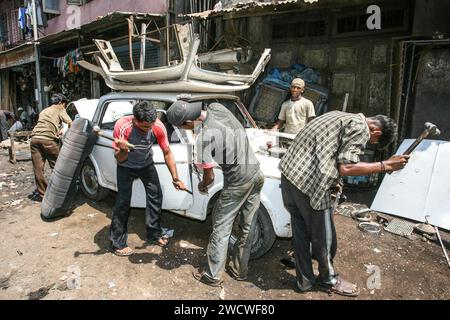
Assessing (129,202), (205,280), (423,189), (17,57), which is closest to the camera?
(205,280)

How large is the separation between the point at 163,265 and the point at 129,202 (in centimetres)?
84

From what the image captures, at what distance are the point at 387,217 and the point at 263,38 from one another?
5249mm

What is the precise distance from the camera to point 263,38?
8172mm

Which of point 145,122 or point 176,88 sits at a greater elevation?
point 176,88

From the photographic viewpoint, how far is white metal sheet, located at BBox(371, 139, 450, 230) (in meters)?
4.66

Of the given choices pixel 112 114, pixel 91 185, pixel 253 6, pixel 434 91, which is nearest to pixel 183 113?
pixel 112 114

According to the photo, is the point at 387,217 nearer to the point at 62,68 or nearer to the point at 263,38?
the point at 263,38

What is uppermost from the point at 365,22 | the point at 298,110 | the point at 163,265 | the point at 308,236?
the point at 365,22

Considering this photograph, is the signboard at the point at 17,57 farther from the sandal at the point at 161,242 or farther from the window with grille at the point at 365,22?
the sandal at the point at 161,242

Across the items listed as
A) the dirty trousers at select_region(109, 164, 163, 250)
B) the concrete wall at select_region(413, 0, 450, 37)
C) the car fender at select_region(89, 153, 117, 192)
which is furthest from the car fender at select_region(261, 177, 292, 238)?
the concrete wall at select_region(413, 0, 450, 37)

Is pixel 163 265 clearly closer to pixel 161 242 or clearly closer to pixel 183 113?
pixel 161 242

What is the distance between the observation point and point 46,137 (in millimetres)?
5492

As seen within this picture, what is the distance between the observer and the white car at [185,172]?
3.52 metres
